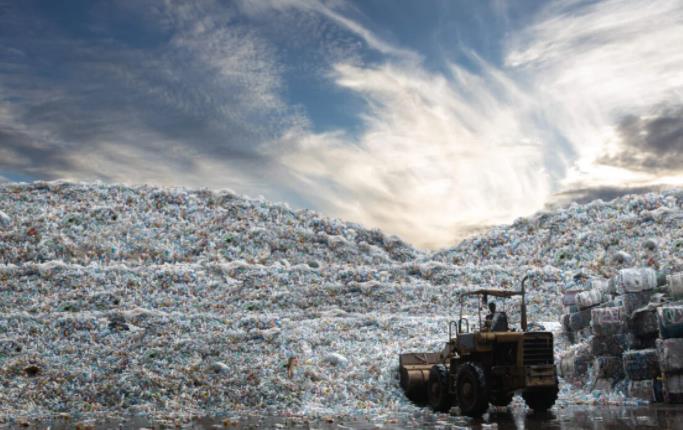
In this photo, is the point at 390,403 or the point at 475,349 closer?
the point at 475,349

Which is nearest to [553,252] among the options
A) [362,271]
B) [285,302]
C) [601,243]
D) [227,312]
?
[601,243]

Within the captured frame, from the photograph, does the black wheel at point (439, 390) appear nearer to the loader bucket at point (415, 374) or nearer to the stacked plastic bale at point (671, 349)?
the loader bucket at point (415, 374)

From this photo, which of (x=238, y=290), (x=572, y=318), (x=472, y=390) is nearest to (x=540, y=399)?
(x=472, y=390)

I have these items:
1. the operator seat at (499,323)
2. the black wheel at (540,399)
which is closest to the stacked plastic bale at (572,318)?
the black wheel at (540,399)

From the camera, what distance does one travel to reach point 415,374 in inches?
533

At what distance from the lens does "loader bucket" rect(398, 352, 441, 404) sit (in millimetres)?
13453

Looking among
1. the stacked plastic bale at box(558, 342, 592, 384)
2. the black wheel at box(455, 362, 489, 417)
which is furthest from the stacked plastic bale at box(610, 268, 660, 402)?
the black wheel at box(455, 362, 489, 417)

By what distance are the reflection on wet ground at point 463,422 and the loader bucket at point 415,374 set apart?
1469 mm

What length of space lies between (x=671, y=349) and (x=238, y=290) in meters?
15.0

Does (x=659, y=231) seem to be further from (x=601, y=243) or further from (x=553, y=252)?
(x=553, y=252)

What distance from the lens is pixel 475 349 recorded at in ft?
38.2

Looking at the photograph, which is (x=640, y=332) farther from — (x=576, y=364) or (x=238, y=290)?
(x=238, y=290)

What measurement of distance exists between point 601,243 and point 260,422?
20.8 meters

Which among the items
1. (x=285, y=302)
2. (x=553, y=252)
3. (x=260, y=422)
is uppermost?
(x=553, y=252)
